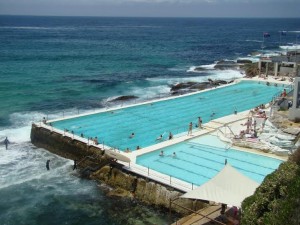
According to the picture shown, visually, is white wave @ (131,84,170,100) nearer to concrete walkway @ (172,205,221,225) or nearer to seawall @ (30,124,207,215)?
seawall @ (30,124,207,215)

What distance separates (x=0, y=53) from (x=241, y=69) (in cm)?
4505

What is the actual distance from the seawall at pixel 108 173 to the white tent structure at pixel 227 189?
2340mm

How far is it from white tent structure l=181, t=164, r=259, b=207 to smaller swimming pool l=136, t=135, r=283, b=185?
415 cm

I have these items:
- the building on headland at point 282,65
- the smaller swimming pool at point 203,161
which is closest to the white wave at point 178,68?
the building on headland at point 282,65

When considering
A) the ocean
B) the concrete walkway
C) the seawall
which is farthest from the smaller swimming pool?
the concrete walkway

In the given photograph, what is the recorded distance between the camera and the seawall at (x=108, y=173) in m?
18.5

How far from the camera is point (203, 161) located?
72.2 ft

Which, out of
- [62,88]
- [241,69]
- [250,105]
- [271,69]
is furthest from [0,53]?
[250,105]

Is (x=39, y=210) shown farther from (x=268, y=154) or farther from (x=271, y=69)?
(x=271, y=69)

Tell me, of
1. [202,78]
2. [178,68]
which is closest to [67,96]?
[202,78]

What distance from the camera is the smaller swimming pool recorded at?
67.1ft

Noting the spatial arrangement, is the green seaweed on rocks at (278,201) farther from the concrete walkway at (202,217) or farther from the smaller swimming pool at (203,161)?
the smaller swimming pool at (203,161)

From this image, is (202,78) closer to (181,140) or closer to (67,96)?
(67,96)

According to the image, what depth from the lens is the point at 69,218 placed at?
17.9m
